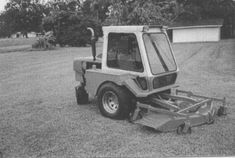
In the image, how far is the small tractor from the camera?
18.0ft

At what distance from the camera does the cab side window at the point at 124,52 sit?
231 inches

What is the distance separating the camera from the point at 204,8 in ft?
154

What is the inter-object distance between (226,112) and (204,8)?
145 ft

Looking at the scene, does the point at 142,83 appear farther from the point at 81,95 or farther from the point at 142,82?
the point at 81,95

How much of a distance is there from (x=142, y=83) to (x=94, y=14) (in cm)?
3883

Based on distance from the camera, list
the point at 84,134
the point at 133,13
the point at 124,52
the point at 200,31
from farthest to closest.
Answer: the point at 200,31 → the point at 133,13 → the point at 124,52 → the point at 84,134

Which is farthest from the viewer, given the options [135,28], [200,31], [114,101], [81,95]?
[200,31]

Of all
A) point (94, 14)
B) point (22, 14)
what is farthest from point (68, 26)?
point (22, 14)

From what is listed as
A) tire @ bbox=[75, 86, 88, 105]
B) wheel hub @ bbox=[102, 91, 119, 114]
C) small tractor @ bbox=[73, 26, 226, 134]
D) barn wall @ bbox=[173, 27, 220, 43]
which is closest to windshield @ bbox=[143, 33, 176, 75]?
small tractor @ bbox=[73, 26, 226, 134]

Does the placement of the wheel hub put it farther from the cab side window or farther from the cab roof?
the cab roof

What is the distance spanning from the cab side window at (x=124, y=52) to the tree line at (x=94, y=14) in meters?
5.67

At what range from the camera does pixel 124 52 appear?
19.9ft

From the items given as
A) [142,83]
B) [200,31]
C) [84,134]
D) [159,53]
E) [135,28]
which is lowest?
[84,134]

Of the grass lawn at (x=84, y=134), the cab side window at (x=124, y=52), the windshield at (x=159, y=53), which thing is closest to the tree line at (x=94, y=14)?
the grass lawn at (x=84, y=134)
